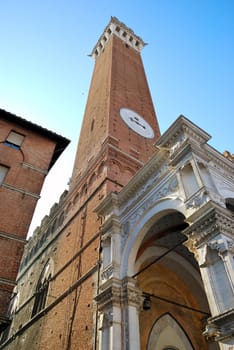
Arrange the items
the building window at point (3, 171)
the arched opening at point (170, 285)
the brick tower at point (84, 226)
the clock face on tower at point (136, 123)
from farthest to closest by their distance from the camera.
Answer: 1. the clock face on tower at point (136, 123)
2. the brick tower at point (84, 226)
3. the building window at point (3, 171)
4. the arched opening at point (170, 285)

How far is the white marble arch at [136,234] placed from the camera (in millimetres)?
7922

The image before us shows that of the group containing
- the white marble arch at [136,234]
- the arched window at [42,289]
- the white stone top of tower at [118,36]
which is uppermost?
the white stone top of tower at [118,36]

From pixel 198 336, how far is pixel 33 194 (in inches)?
311

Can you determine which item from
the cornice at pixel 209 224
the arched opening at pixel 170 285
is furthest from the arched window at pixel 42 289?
the cornice at pixel 209 224

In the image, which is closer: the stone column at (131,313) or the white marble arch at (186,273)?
the stone column at (131,313)

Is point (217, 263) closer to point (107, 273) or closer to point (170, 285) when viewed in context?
point (107, 273)

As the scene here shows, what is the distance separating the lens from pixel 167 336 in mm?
9625

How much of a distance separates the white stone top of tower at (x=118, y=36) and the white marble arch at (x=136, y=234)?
25994 mm

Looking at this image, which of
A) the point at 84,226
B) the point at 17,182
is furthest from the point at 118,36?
the point at 17,182

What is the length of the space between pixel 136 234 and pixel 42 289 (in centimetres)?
805

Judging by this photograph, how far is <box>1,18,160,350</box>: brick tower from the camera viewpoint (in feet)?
32.5

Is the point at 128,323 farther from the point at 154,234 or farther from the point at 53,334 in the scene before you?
the point at 53,334

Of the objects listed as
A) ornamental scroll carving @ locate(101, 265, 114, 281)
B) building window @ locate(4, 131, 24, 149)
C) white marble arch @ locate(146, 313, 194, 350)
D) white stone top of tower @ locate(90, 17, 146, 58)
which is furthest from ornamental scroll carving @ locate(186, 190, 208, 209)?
white stone top of tower @ locate(90, 17, 146, 58)

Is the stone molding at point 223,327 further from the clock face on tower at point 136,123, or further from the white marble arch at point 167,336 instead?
the clock face on tower at point 136,123
